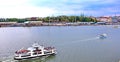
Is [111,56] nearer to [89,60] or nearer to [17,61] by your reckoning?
[89,60]

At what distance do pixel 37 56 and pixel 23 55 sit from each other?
143 centimetres

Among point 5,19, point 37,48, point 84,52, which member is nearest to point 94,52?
point 84,52

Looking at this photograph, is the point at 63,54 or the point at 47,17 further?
the point at 47,17

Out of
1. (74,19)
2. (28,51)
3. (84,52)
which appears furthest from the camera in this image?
(74,19)

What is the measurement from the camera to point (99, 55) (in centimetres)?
2492

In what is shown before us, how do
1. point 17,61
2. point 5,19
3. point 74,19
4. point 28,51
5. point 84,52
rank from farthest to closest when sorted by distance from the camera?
point 5,19, point 74,19, point 84,52, point 28,51, point 17,61

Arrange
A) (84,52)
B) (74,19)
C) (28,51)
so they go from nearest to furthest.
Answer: (28,51), (84,52), (74,19)

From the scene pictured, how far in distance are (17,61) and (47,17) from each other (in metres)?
92.5

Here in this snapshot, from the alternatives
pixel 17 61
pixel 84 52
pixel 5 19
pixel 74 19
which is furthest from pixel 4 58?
pixel 5 19

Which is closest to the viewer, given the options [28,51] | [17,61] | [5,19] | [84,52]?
[17,61]

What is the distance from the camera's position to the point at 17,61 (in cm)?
2206

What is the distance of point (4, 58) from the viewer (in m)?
22.8

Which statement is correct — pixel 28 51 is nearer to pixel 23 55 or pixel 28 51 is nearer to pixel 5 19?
pixel 23 55

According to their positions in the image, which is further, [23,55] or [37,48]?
[37,48]
